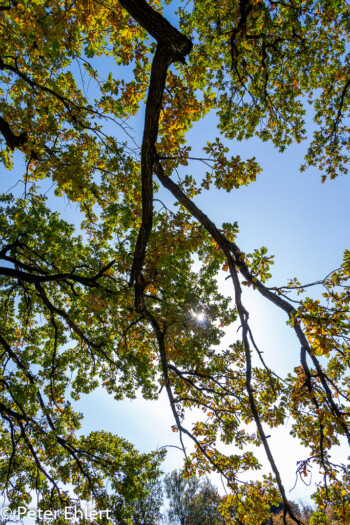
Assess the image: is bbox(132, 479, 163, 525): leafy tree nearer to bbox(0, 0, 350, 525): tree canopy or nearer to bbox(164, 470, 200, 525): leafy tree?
bbox(164, 470, 200, 525): leafy tree

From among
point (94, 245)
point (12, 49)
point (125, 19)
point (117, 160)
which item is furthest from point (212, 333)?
point (12, 49)

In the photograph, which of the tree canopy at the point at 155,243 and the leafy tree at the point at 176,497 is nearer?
the tree canopy at the point at 155,243

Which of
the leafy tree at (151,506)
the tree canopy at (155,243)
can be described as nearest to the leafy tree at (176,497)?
the leafy tree at (151,506)

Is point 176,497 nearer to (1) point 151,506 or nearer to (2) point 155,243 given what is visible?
(1) point 151,506

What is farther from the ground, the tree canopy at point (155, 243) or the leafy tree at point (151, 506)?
the tree canopy at point (155, 243)

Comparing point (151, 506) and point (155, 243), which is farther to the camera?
point (151, 506)

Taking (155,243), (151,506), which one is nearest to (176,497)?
(151,506)

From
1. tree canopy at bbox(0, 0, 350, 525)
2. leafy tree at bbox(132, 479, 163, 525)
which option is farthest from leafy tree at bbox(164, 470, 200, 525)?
tree canopy at bbox(0, 0, 350, 525)

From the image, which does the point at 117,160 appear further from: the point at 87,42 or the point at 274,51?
the point at 274,51

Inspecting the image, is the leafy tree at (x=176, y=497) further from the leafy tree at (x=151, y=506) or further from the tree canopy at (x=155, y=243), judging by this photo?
the tree canopy at (x=155, y=243)

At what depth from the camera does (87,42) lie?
4.53 meters

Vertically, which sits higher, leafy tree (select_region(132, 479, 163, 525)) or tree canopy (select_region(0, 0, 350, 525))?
tree canopy (select_region(0, 0, 350, 525))

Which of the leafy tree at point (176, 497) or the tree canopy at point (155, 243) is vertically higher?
the tree canopy at point (155, 243)

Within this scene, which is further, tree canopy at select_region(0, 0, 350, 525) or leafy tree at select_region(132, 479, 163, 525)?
leafy tree at select_region(132, 479, 163, 525)
